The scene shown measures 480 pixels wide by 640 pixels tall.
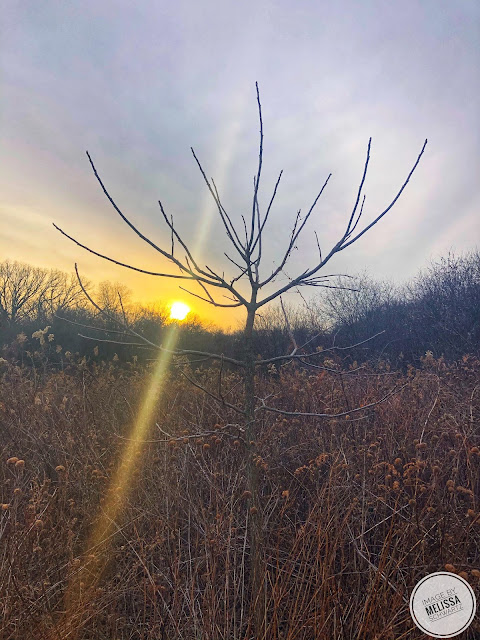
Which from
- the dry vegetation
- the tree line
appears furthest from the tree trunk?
the tree line

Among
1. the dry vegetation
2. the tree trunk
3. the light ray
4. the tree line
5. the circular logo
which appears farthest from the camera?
the tree line

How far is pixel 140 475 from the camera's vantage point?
296 cm

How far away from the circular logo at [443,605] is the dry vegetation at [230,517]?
2.9 inches

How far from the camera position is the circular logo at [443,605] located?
4.11 ft

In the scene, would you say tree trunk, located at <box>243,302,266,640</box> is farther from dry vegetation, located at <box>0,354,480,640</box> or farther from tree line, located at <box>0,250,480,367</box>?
tree line, located at <box>0,250,480,367</box>

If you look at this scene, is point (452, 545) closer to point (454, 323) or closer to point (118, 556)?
point (118, 556)

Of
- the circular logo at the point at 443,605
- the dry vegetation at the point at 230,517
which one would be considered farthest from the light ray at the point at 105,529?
the circular logo at the point at 443,605

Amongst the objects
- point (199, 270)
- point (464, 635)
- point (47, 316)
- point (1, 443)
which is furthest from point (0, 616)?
point (47, 316)

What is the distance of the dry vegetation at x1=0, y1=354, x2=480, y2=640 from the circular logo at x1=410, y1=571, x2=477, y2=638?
0.07m

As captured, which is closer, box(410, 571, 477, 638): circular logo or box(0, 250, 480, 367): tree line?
box(410, 571, 477, 638): circular logo

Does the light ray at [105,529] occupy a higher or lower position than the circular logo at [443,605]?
lower

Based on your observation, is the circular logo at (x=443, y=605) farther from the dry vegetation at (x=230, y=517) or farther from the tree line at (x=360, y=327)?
the tree line at (x=360, y=327)

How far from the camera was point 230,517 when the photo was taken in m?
1.67

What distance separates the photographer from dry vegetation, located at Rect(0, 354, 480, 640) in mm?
1541
